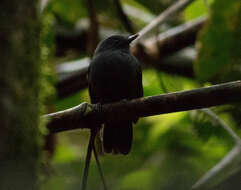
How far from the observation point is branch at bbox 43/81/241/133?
2.45 metres

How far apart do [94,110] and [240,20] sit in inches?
85.6

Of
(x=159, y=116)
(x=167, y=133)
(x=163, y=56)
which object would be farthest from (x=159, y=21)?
(x=167, y=133)

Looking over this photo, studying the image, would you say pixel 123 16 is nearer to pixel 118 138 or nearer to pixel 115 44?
pixel 115 44

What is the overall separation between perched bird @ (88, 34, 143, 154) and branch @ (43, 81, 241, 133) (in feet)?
4.58

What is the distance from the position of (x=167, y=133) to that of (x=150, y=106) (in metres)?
3.04

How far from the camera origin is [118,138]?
444cm

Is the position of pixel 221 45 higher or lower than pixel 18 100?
lower

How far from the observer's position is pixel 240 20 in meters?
4.47

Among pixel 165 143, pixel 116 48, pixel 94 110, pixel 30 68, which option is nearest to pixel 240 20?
pixel 116 48

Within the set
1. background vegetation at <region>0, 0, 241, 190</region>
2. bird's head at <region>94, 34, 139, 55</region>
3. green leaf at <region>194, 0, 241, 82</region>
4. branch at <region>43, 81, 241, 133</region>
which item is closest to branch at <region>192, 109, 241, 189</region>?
background vegetation at <region>0, 0, 241, 190</region>

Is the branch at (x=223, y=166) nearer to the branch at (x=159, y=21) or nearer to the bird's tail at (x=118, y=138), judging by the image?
the bird's tail at (x=118, y=138)

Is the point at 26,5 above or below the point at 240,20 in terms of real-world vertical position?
above

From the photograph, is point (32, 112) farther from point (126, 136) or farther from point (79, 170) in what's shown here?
point (79, 170)

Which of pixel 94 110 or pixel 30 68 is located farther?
pixel 94 110
